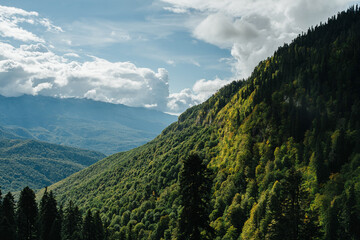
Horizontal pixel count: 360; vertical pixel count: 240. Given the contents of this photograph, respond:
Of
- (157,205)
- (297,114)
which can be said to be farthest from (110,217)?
(297,114)

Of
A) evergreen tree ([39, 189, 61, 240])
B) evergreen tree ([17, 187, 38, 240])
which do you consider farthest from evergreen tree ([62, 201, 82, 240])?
evergreen tree ([17, 187, 38, 240])

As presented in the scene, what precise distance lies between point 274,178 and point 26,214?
95.6 metres

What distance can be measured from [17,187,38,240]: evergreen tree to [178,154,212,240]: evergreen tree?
153 feet

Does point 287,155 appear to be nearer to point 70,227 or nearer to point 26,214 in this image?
point 70,227

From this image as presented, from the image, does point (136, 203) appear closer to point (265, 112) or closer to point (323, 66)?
point (265, 112)

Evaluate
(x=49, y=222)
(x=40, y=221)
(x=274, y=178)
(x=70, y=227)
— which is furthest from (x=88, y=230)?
(x=274, y=178)

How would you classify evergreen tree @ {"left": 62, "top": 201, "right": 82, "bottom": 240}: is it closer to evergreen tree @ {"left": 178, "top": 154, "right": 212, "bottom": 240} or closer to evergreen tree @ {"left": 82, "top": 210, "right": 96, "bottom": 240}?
evergreen tree @ {"left": 82, "top": 210, "right": 96, "bottom": 240}

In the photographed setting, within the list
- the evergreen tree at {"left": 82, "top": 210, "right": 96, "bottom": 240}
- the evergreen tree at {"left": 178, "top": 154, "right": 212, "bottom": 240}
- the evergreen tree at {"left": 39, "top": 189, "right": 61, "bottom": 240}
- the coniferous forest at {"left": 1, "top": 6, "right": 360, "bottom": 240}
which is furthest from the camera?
the evergreen tree at {"left": 82, "top": 210, "right": 96, "bottom": 240}

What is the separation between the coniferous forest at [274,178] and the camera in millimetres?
41494

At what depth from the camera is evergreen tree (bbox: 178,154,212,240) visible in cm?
3319

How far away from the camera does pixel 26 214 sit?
208 feet

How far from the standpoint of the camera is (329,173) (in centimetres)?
10038

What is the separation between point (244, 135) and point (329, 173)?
2470 inches

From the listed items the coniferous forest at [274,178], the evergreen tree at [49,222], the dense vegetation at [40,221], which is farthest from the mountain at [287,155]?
the evergreen tree at [49,222]
